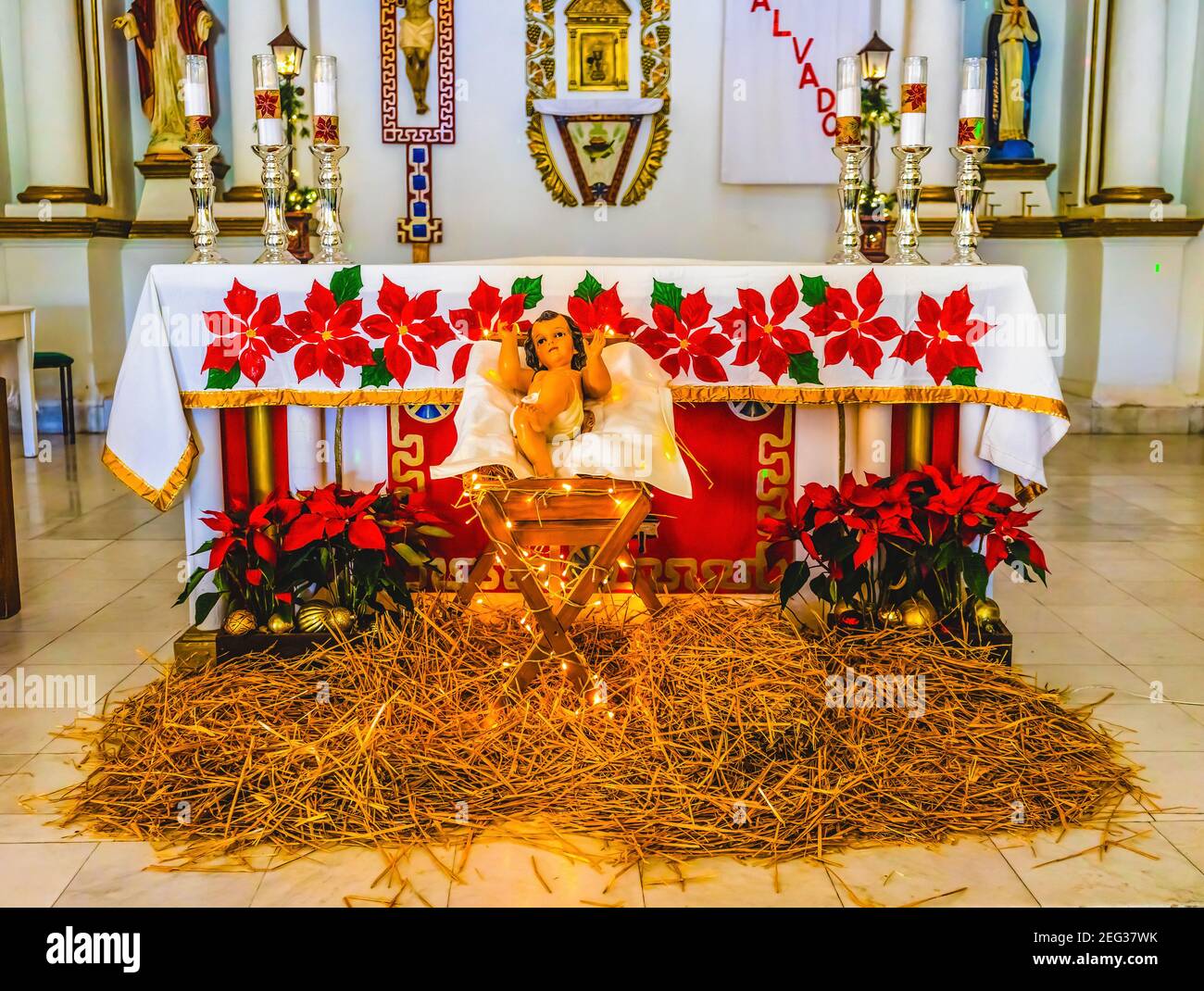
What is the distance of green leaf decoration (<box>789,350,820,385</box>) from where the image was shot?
3193mm

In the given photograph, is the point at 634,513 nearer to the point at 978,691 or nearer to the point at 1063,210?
the point at 978,691

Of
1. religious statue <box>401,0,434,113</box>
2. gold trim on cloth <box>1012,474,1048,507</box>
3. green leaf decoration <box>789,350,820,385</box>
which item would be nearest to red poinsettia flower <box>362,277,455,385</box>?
green leaf decoration <box>789,350,820,385</box>

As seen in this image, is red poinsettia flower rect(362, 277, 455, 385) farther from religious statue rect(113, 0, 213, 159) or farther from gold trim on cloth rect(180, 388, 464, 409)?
religious statue rect(113, 0, 213, 159)

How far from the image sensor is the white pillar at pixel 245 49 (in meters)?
7.16

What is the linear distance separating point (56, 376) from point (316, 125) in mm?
4778

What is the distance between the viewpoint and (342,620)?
3117 millimetres

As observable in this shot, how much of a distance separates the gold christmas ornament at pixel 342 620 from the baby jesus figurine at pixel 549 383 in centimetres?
69

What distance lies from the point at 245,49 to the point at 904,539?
223 inches

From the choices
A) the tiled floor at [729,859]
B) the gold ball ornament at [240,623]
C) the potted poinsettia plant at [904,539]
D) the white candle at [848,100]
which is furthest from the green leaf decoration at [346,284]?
the white candle at [848,100]

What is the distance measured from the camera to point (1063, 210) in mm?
8016

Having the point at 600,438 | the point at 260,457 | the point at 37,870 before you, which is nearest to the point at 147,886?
the point at 37,870

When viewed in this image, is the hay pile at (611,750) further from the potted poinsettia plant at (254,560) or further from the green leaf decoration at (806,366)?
the green leaf decoration at (806,366)

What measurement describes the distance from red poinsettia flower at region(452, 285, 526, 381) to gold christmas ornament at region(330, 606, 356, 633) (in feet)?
2.22
